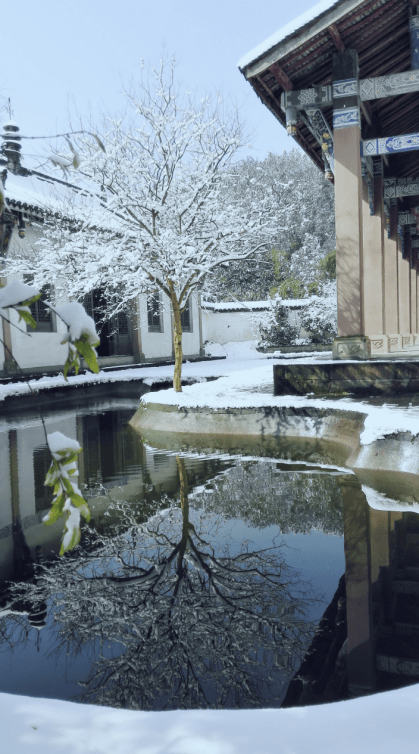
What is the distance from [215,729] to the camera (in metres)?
1.90

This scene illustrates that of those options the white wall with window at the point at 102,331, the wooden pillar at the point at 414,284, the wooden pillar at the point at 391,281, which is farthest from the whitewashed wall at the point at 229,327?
the wooden pillar at the point at 391,281

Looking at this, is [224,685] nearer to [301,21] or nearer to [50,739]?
[50,739]

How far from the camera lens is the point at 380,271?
13.3 metres

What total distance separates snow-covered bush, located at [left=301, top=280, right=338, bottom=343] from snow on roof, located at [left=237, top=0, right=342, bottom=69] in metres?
17.6

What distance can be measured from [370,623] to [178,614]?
1.06 m

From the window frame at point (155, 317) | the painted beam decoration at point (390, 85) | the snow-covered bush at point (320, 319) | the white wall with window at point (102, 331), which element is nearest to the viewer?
the painted beam decoration at point (390, 85)

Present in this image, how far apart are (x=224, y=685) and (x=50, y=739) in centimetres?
93

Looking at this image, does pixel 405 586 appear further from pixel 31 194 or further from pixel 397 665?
pixel 31 194

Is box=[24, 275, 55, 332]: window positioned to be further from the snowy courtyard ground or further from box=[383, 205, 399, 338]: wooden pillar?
the snowy courtyard ground

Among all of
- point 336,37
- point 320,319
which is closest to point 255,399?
point 336,37

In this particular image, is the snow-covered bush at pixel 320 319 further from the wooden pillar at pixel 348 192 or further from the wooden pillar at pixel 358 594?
the wooden pillar at pixel 358 594

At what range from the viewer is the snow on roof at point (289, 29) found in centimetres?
899

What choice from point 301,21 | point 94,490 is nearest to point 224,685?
point 94,490

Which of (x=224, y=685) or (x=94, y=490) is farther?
(x=94, y=490)
